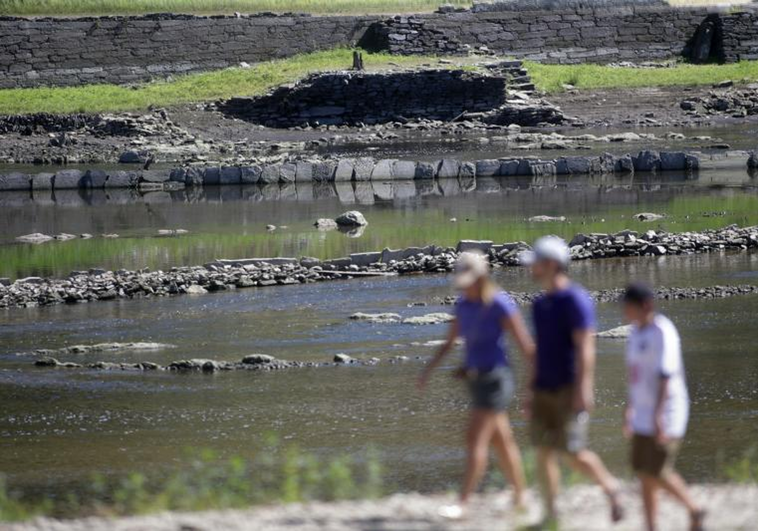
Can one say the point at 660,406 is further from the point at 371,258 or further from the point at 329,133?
the point at 329,133

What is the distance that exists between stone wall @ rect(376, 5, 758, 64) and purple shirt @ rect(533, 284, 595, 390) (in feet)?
142

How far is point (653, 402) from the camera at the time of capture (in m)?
7.73

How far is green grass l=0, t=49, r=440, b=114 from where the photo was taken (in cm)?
4400

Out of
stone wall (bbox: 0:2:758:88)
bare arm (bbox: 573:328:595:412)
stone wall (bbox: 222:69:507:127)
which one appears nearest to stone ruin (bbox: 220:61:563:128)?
stone wall (bbox: 222:69:507:127)

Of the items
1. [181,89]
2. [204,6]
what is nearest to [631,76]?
[181,89]

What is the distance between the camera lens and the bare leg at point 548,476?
790cm

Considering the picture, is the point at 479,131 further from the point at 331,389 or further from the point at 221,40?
the point at 331,389

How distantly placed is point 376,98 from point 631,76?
8449 mm

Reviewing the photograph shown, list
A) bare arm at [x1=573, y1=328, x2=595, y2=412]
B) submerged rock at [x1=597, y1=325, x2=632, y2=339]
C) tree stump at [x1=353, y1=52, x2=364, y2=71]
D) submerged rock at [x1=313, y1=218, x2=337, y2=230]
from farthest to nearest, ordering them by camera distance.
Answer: tree stump at [x1=353, y1=52, x2=364, y2=71]
submerged rock at [x1=313, y1=218, x2=337, y2=230]
submerged rock at [x1=597, y1=325, x2=632, y2=339]
bare arm at [x1=573, y1=328, x2=595, y2=412]

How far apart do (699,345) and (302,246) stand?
9.66 m

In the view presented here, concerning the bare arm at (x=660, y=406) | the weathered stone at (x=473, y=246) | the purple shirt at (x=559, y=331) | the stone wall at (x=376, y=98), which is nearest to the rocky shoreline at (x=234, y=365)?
the weathered stone at (x=473, y=246)

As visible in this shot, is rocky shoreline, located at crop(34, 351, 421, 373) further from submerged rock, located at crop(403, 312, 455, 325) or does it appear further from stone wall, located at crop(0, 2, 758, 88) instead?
stone wall, located at crop(0, 2, 758, 88)

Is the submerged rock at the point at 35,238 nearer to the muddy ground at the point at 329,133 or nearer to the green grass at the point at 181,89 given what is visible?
the muddy ground at the point at 329,133

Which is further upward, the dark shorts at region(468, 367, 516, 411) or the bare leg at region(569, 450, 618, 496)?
the dark shorts at region(468, 367, 516, 411)
